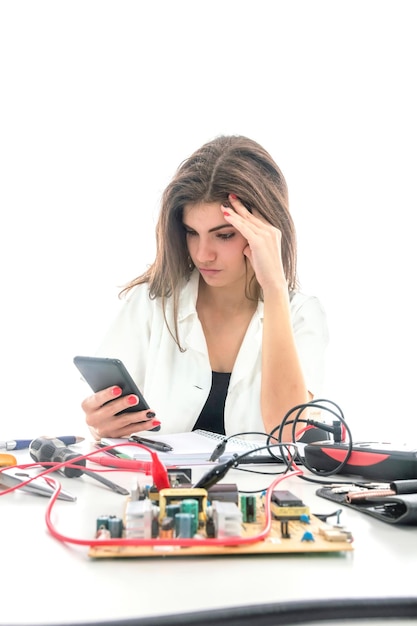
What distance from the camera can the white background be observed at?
249cm

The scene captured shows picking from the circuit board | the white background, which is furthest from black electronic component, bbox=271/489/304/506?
the white background

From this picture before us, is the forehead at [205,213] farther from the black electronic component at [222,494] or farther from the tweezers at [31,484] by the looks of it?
the black electronic component at [222,494]

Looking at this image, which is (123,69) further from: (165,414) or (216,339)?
(165,414)

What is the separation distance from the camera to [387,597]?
44 cm

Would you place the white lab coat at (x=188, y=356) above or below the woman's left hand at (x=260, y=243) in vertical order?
below

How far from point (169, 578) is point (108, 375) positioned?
77 cm

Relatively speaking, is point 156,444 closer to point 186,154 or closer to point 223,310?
point 223,310

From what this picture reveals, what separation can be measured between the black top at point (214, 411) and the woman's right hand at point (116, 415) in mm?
485

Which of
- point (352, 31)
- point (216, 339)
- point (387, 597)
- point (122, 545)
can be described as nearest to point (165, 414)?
point (216, 339)

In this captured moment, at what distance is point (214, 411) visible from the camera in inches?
69.6

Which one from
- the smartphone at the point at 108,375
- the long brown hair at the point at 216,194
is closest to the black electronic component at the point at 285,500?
the smartphone at the point at 108,375

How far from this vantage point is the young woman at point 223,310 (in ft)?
5.36

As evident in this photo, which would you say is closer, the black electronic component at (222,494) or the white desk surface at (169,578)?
the white desk surface at (169,578)

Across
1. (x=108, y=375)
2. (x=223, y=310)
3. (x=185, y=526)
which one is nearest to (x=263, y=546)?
(x=185, y=526)
